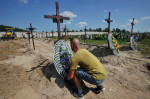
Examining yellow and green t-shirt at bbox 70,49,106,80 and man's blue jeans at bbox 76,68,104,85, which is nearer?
yellow and green t-shirt at bbox 70,49,106,80

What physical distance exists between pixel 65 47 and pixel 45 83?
139 cm

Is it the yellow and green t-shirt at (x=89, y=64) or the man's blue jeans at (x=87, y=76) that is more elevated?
the yellow and green t-shirt at (x=89, y=64)

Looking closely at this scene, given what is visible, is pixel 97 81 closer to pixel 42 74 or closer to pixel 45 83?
pixel 45 83

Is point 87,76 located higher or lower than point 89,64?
lower

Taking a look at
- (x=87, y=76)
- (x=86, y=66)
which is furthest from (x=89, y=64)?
(x=87, y=76)

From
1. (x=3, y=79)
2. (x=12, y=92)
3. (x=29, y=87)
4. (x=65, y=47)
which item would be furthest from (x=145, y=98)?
(x=3, y=79)

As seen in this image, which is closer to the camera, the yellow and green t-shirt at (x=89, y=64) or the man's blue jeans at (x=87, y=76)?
the yellow and green t-shirt at (x=89, y=64)

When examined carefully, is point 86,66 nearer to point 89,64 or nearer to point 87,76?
point 89,64

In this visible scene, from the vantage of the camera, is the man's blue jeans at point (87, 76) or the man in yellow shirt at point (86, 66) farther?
the man's blue jeans at point (87, 76)

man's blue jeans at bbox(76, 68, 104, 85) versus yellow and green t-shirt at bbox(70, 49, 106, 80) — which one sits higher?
yellow and green t-shirt at bbox(70, 49, 106, 80)

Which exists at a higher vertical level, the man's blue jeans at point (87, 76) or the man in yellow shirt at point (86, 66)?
the man in yellow shirt at point (86, 66)

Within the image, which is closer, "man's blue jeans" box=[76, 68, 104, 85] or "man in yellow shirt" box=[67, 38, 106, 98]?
"man in yellow shirt" box=[67, 38, 106, 98]

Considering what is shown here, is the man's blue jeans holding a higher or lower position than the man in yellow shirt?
lower

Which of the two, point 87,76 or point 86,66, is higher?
point 86,66
